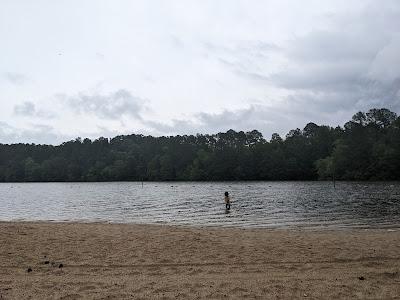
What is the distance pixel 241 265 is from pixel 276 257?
1.79 metres

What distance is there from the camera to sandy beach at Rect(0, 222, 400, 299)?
10406 millimetres

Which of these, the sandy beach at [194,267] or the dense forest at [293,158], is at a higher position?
the dense forest at [293,158]

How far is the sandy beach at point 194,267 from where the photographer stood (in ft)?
34.1

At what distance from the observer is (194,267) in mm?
13438

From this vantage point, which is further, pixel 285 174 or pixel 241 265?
pixel 285 174

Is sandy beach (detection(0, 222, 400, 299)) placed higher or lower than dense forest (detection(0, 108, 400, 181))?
lower

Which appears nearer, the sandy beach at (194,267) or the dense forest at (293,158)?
the sandy beach at (194,267)

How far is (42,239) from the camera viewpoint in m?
18.8

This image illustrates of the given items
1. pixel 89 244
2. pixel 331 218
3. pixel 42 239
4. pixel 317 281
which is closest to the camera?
pixel 317 281

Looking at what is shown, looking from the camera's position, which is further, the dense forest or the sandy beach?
the dense forest

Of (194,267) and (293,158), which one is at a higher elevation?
(293,158)

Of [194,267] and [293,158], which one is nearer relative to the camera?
[194,267]

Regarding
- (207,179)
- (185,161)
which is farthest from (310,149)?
(185,161)

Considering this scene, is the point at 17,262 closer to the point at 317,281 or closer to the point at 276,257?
the point at 276,257
